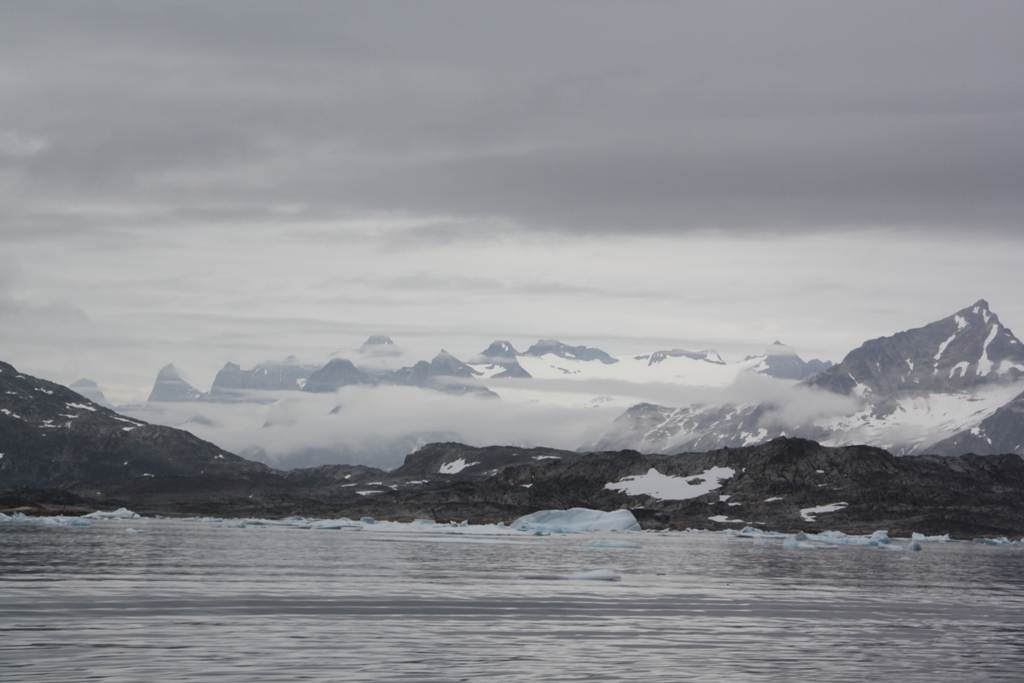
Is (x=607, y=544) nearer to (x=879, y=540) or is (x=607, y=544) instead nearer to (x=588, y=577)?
(x=588, y=577)

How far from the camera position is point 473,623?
46.6m

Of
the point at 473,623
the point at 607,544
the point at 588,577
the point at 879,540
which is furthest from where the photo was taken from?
A: the point at 879,540

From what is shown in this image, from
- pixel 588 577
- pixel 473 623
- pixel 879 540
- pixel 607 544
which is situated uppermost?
pixel 473 623

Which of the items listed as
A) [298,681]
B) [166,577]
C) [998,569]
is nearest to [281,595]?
[166,577]

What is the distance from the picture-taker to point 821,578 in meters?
85.9

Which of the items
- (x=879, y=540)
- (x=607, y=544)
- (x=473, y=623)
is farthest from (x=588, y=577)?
(x=879, y=540)

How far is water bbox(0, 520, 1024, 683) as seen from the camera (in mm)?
34219

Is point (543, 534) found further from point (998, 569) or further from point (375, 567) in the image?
point (375, 567)

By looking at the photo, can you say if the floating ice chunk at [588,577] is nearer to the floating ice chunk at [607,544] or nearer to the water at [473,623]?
the water at [473,623]

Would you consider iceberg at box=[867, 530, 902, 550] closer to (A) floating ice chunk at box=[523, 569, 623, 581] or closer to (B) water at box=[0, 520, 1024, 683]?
(B) water at box=[0, 520, 1024, 683]

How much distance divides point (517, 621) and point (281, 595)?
52.2 ft

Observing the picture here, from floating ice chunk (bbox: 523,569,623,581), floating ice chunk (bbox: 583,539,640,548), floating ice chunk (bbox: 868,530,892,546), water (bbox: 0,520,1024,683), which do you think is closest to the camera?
water (bbox: 0,520,1024,683)

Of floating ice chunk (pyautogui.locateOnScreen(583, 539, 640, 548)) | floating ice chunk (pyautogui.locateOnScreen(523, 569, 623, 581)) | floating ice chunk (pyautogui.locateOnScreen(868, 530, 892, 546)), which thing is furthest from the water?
floating ice chunk (pyautogui.locateOnScreen(868, 530, 892, 546))

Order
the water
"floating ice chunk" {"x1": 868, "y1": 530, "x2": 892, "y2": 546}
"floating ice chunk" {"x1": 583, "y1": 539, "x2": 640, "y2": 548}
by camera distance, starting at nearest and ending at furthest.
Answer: the water, "floating ice chunk" {"x1": 583, "y1": 539, "x2": 640, "y2": 548}, "floating ice chunk" {"x1": 868, "y1": 530, "x2": 892, "y2": 546}
